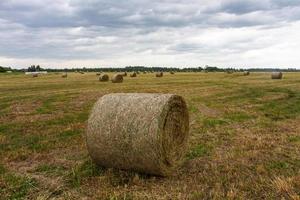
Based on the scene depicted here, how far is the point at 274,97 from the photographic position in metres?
24.1

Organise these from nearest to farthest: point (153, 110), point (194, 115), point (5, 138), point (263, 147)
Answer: point (153, 110)
point (263, 147)
point (5, 138)
point (194, 115)

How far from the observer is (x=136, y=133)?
29.8 feet

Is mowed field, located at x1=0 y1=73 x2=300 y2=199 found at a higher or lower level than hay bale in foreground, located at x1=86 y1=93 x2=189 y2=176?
lower

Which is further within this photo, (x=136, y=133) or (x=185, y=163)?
(x=185, y=163)

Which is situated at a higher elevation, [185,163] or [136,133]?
[136,133]

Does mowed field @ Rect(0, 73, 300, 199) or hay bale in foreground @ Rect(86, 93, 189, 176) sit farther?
hay bale in foreground @ Rect(86, 93, 189, 176)

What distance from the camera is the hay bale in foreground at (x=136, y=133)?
9.00 metres

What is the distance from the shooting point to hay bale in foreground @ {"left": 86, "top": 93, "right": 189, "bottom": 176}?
29.5 ft

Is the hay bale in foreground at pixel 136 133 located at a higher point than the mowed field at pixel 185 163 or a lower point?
higher

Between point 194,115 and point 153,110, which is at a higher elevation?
point 153,110

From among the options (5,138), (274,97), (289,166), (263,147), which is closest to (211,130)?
(263,147)

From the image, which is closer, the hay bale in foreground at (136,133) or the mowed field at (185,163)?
the mowed field at (185,163)

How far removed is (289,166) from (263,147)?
1.93 m

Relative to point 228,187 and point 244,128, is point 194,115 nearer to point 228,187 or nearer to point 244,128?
point 244,128
